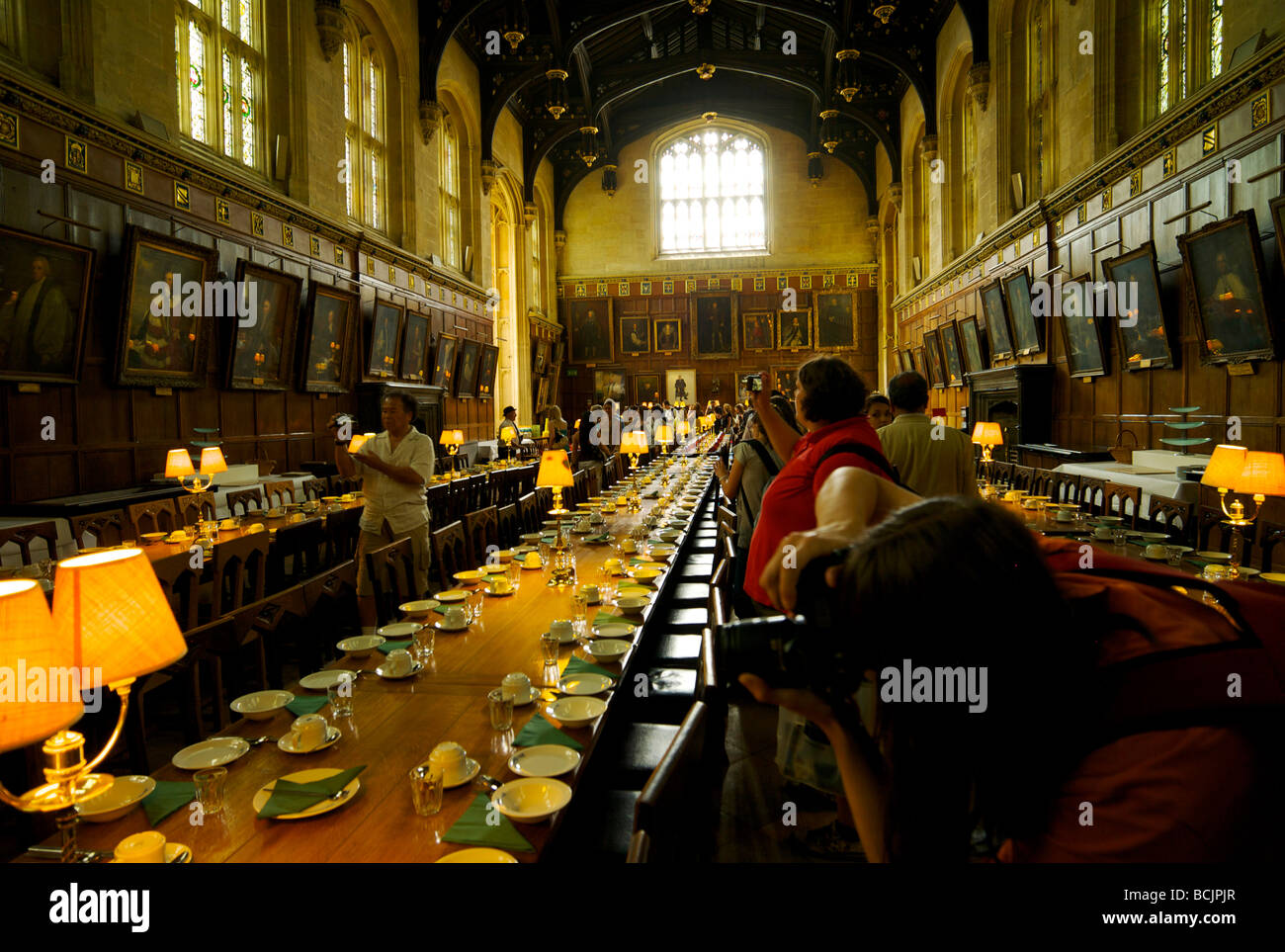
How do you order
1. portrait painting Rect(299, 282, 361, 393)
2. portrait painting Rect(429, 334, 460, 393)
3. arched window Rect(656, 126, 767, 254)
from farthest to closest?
arched window Rect(656, 126, 767, 254) < portrait painting Rect(429, 334, 460, 393) < portrait painting Rect(299, 282, 361, 393)

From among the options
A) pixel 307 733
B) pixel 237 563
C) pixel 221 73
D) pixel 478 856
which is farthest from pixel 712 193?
pixel 478 856

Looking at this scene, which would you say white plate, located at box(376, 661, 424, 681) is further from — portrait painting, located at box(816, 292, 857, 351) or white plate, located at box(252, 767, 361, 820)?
portrait painting, located at box(816, 292, 857, 351)

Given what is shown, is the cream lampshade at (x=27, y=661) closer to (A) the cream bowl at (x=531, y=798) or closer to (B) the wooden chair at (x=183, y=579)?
(A) the cream bowl at (x=531, y=798)

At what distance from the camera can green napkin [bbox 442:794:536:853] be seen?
1.45 metres

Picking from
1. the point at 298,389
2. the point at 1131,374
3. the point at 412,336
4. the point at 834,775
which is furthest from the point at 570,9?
the point at 834,775

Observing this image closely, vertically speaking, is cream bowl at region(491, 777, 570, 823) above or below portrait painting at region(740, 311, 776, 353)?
below

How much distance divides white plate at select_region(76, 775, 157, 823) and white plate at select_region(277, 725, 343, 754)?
287 mm

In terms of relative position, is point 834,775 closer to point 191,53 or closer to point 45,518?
point 45,518

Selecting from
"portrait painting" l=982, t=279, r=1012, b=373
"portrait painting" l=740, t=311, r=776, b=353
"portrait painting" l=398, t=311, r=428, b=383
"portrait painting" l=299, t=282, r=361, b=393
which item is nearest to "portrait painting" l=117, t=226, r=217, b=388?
"portrait painting" l=299, t=282, r=361, b=393

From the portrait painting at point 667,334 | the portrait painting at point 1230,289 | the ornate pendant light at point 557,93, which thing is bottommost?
the portrait painting at point 1230,289

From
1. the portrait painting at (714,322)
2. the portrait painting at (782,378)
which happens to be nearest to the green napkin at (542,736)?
the portrait painting at (782,378)

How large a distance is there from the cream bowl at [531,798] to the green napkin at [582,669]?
28.8 inches

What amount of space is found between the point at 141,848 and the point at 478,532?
4060 millimetres

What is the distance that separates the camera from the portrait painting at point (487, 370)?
16234 millimetres
